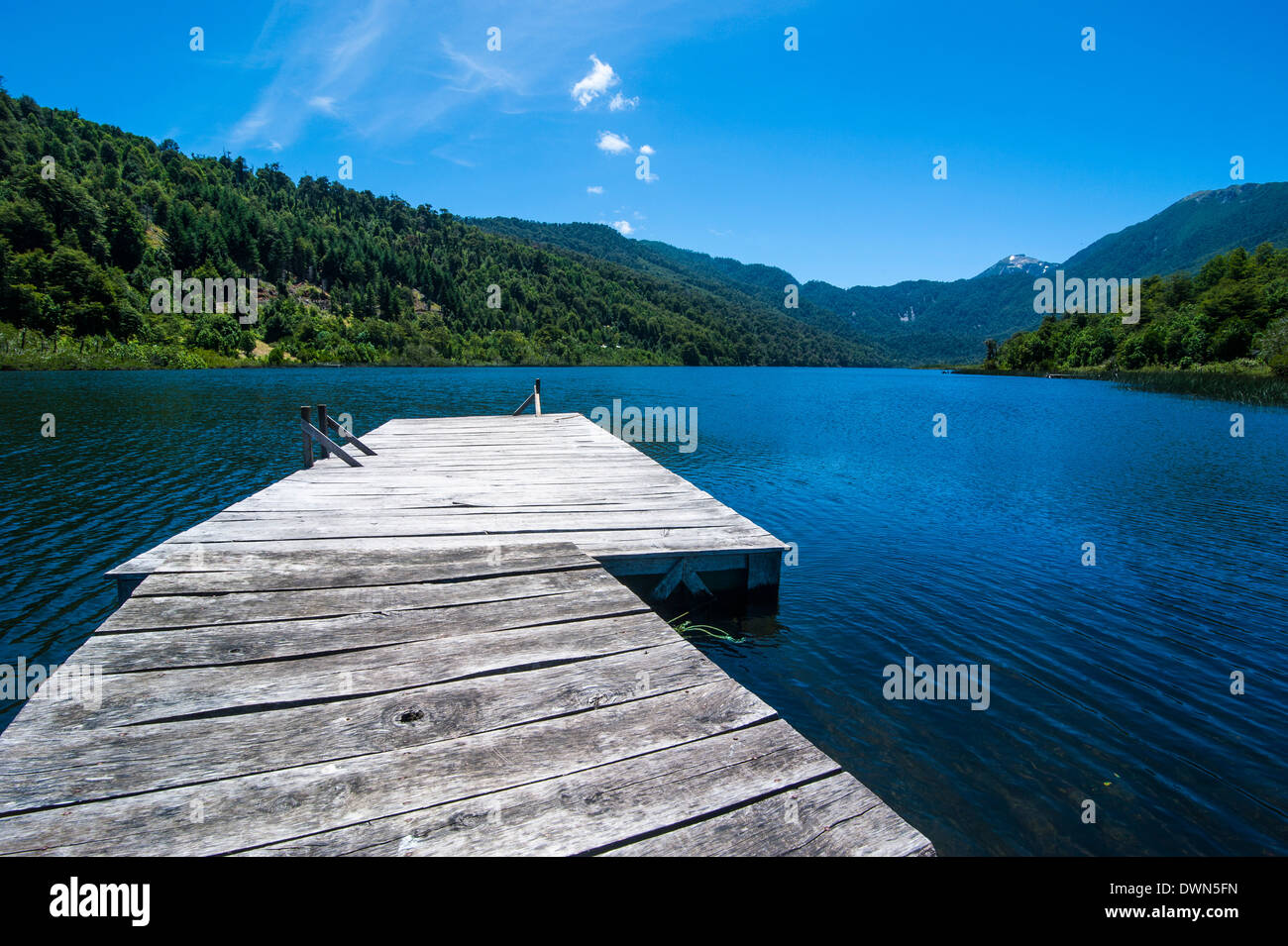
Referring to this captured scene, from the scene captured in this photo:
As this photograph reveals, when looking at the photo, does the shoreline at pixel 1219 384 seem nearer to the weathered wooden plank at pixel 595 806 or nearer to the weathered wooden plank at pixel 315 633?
the weathered wooden plank at pixel 315 633

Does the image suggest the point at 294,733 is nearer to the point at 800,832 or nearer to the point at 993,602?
the point at 800,832

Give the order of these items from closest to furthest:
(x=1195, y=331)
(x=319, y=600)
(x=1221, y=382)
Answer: (x=319, y=600)
(x=1221, y=382)
(x=1195, y=331)

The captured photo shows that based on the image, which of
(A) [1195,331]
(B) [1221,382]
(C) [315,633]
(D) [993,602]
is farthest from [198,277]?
(A) [1195,331]

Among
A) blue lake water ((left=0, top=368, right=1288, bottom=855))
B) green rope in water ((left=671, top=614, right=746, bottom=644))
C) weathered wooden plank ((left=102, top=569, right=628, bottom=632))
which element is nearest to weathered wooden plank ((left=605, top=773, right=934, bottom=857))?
weathered wooden plank ((left=102, top=569, right=628, bottom=632))

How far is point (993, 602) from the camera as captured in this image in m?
10.4

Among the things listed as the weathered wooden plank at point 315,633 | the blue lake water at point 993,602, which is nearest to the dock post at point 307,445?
the blue lake water at point 993,602

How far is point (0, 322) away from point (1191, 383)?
156731 millimetres

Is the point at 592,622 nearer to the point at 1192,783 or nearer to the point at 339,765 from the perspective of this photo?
the point at 339,765

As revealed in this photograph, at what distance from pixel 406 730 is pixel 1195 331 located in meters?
127

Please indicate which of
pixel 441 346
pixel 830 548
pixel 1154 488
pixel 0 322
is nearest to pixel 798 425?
pixel 1154 488

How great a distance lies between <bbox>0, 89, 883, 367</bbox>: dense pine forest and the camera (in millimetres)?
92438

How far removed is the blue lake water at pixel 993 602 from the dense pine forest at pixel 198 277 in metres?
55.5

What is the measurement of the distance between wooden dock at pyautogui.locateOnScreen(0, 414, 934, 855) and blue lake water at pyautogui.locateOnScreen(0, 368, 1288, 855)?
11.0 ft

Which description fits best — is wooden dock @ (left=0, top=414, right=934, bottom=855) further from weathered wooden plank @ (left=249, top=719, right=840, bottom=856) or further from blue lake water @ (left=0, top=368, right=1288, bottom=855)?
blue lake water @ (left=0, top=368, right=1288, bottom=855)
